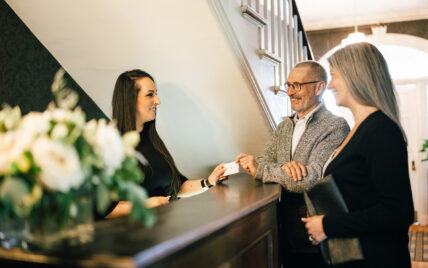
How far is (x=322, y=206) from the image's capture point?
4.88ft

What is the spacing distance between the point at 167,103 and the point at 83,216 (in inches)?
78.6

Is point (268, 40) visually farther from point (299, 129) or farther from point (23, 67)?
point (23, 67)

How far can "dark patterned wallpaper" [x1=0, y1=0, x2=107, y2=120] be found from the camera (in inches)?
92.5

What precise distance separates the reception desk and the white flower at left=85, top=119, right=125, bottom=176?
0.16 m

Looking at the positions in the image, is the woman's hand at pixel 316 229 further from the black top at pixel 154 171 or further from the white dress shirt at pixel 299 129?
the black top at pixel 154 171

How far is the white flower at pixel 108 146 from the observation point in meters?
0.77

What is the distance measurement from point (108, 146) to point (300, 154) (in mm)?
1467

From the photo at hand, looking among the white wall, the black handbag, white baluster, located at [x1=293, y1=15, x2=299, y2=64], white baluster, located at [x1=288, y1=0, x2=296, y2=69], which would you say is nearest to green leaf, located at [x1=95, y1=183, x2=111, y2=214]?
the black handbag

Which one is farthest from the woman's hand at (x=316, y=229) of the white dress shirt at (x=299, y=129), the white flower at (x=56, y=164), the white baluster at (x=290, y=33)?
the white baluster at (x=290, y=33)

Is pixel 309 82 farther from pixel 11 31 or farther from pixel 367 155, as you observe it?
pixel 11 31

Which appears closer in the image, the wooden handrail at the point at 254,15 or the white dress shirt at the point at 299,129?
the white dress shirt at the point at 299,129

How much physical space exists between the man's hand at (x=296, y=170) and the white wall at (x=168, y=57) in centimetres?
86

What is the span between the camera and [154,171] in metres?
2.12

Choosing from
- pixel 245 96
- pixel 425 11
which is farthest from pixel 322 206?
pixel 425 11
